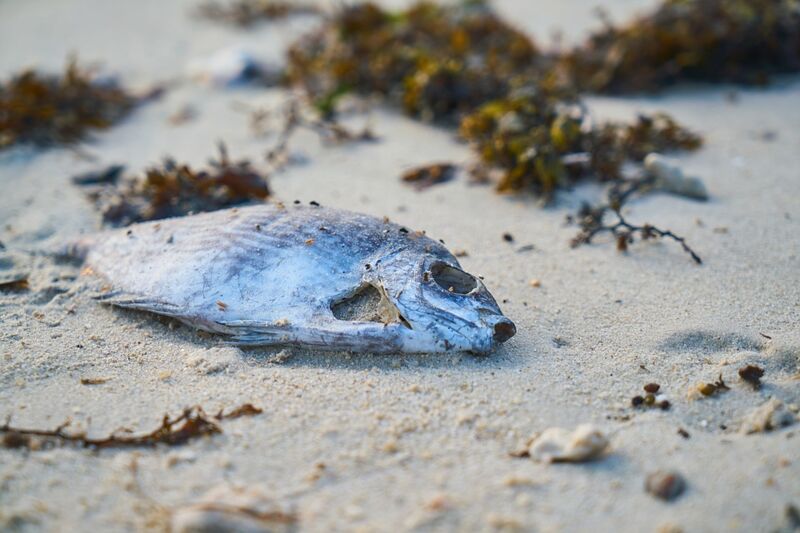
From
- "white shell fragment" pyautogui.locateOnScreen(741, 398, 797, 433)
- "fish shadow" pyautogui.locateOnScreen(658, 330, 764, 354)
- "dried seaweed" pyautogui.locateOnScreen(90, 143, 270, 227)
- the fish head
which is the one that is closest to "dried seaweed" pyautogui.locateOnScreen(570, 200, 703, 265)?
"fish shadow" pyautogui.locateOnScreen(658, 330, 764, 354)

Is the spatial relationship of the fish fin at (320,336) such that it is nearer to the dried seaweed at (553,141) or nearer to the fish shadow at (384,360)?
the fish shadow at (384,360)

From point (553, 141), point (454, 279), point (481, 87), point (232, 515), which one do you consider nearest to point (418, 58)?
point (481, 87)

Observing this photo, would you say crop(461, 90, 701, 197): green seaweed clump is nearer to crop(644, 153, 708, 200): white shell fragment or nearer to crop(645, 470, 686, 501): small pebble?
crop(644, 153, 708, 200): white shell fragment

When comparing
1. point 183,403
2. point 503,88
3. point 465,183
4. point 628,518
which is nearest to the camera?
point 628,518

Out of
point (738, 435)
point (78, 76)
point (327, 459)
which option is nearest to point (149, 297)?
point (327, 459)

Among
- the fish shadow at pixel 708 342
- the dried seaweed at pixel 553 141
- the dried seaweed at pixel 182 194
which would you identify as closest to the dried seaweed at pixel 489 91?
the dried seaweed at pixel 553 141

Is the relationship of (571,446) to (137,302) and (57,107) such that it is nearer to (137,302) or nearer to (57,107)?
(137,302)

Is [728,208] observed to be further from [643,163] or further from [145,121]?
[145,121]
